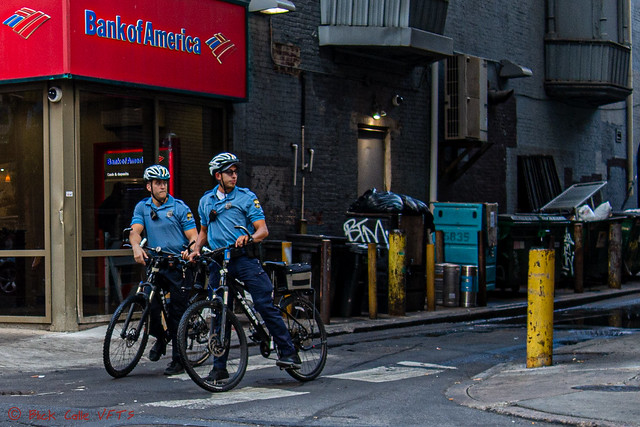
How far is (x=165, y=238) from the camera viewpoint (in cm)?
852

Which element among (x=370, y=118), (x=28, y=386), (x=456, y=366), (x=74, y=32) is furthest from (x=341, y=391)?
(x=370, y=118)

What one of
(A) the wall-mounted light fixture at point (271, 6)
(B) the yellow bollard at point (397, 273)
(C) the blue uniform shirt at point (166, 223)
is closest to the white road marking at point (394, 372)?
(C) the blue uniform shirt at point (166, 223)

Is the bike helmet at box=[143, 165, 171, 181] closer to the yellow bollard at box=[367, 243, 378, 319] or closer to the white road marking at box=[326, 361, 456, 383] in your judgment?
the white road marking at box=[326, 361, 456, 383]

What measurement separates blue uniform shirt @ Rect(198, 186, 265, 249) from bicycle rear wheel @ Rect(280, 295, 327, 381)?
2.49ft

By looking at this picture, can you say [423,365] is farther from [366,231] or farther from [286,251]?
[366,231]

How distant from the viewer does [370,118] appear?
16.9 metres

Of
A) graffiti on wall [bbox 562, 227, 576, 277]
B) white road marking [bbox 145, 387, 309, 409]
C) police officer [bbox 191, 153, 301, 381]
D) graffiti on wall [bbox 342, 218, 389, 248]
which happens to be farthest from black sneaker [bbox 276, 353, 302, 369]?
graffiti on wall [bbox 562, 227, 576, 277]

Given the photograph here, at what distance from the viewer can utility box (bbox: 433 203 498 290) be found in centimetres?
1555

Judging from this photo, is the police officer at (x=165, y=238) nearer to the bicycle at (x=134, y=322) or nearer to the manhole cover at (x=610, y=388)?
the bicycle at (x=134, y=322)

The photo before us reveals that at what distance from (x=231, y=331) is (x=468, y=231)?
8689mm

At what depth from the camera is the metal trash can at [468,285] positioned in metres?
14.8

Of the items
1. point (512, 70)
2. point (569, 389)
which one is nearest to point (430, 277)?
point (569, 389)

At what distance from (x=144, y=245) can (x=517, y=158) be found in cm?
1400

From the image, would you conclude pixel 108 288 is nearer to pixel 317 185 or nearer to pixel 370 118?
pixel 317 185
